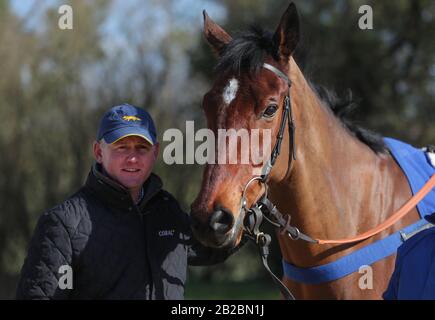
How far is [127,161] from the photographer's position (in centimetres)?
299

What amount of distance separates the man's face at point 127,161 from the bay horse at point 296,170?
0.99 feet

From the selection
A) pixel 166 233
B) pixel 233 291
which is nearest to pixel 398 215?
pixel 166 233

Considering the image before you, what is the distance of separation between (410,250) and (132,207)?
1.23m

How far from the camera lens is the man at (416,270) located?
2459 millimetres

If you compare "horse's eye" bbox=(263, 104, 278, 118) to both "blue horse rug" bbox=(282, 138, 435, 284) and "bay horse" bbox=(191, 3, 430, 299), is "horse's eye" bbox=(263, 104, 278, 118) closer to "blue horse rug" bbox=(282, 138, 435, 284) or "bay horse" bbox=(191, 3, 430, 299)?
"bay horse" bbox=(191, 3, 430, 299)

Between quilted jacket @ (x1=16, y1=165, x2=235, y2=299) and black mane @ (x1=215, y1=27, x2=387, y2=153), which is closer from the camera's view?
quilted jacket @ (x1=16, y1=165, x2=235, y2=299)

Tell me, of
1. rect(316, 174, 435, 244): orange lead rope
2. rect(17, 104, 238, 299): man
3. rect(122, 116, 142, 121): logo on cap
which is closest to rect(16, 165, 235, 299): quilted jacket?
rect(17, 104, 238, 299): man

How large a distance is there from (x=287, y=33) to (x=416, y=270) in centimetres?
149

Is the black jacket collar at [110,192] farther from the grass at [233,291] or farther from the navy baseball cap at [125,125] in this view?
the grass at [233,291]

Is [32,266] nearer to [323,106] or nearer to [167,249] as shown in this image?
[167,249]

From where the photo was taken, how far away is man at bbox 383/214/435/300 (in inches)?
96.8

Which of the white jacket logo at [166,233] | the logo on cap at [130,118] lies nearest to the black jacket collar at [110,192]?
the white jacket logo at [166,233]

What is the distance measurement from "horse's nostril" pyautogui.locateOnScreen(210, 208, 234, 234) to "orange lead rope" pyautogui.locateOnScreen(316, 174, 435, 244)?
2.52 feet

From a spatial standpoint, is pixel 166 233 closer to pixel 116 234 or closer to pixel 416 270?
pixel 116 234
